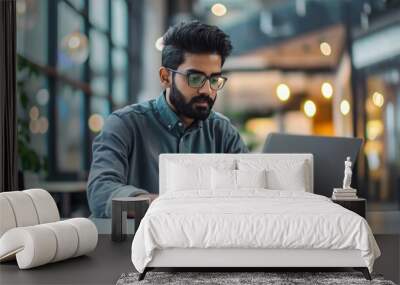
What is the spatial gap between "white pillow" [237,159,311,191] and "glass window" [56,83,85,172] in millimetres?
2058

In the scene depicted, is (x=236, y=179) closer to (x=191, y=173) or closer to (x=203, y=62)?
(x=191, y=173)

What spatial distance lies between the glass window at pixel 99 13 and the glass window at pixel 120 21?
10 cm

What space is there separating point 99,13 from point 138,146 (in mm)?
1833

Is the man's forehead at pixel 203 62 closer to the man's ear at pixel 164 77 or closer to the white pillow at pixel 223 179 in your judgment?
the man's ear at pixel 164 77

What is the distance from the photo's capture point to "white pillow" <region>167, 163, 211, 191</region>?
19.5 feet

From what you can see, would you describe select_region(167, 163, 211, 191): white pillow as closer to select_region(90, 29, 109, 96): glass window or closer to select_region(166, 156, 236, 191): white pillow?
select_region(166, 156, 236, 191): white pillow

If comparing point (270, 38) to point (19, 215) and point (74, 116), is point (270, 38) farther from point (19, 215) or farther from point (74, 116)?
point (19, 215)

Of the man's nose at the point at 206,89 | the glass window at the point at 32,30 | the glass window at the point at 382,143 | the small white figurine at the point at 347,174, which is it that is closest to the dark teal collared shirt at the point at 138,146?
the man's nose at the point at 206,89

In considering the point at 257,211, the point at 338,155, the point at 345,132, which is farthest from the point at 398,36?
the point at 257,211

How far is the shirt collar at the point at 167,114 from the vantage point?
6730 millimetres

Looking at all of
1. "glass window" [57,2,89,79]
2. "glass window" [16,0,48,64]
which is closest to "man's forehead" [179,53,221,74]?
"glass window" [57,2,89,79]

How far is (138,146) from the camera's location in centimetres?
666

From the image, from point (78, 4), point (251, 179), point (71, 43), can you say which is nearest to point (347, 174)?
point (251, 179)

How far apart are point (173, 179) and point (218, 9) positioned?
7.48 feet
